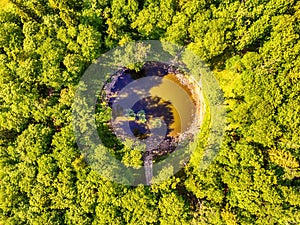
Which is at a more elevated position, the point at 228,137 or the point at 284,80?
the point at 284,80

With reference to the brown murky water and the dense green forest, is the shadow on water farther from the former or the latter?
the dense green forest

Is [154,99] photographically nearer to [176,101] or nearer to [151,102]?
[151,102]

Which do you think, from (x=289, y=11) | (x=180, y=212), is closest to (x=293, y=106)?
(x=289, y=11)

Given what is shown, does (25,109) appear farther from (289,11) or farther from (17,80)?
(289,11)

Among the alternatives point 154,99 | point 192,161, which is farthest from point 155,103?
point 192,161

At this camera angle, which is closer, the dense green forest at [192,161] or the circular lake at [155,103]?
the dense green forest at [192,161]

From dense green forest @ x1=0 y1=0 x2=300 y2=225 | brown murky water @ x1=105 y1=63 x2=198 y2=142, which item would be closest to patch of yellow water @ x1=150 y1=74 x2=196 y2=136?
brown murky water @ x1=105 y1=63 x2=198 y2=142

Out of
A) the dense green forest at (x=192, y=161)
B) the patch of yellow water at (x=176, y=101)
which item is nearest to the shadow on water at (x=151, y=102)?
the patch of yellow water at (x=176, y=101)

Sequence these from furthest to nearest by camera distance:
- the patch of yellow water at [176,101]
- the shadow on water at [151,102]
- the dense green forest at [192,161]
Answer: the patch of yellow water at [176,101]
the shadow on water at [151,102]
the dense green forest at [192,161]

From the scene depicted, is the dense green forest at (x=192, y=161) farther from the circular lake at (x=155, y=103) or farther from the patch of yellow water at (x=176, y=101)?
the patch of yellow water at (x=176, y=101)
